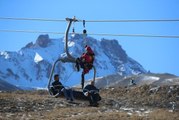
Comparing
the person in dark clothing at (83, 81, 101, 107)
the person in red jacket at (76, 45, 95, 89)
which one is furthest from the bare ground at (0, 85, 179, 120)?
the person in red jacket at (76, 45, 95, 89)

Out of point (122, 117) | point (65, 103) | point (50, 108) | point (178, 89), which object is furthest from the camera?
point (178, 89)

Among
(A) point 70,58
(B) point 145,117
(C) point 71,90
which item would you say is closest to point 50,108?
(C) point 71,90

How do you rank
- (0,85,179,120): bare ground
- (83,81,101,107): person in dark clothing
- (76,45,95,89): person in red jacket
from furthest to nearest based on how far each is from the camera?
(83,81,101,107): person in dark clothing < (76,45,95,89): person in red jacket < (0,85,179,120): bare ground

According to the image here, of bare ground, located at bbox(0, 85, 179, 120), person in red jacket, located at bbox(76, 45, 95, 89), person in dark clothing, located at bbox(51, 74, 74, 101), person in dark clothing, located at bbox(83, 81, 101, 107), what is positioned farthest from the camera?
person in dark clothing, located at bbox(83, 81, 101, 107)

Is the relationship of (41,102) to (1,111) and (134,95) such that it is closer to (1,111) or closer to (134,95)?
(1,111)

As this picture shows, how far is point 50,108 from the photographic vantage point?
2530cm

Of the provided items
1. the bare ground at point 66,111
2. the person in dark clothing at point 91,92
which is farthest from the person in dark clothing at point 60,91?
the person in dark clothing at point 91,92

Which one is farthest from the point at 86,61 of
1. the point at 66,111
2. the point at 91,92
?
the point at 66,111

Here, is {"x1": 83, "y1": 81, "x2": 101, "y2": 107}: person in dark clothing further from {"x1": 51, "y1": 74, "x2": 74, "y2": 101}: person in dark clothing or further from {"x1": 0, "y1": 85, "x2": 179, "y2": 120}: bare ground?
{"x1": 51, "y1": 74, "x2": 74, "y2": 101}: person in dark clothing

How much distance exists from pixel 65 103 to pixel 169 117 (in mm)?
6932

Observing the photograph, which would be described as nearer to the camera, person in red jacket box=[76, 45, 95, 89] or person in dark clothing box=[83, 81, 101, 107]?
person in red jacket box=[76, 45, 95, 89]

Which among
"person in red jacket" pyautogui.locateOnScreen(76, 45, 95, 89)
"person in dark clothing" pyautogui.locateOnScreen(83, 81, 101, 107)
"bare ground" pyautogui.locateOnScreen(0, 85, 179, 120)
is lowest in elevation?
"bare ground" pyautogui.locateOnScreen(0, 85, 179, 120)

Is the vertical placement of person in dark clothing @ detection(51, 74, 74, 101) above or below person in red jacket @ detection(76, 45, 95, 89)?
below

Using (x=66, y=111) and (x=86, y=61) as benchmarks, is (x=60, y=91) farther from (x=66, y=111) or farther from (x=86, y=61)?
(x=86, y=61)
